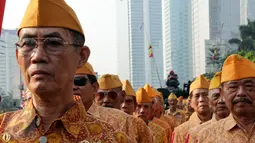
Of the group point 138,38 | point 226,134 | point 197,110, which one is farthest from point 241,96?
point 138,38

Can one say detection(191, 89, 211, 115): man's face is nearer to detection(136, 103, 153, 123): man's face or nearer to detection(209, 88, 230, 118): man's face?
detection(209, 88, 230, 118): man's face

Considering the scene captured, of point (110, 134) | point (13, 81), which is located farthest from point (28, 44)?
point (13, 81)

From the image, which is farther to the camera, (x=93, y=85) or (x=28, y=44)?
(x=93, y=85)

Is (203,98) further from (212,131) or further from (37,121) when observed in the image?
(37,121)

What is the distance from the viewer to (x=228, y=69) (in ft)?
14.0

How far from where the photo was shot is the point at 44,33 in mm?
2055

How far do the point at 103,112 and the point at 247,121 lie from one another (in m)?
1.41

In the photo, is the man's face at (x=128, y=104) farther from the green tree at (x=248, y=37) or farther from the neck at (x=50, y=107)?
the green tree at (x=248, y=37)

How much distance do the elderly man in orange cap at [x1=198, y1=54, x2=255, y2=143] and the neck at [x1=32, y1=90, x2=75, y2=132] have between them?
2250mm

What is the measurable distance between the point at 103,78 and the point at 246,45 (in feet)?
94.0

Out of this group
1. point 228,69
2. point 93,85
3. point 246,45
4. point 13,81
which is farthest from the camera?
point 13,81

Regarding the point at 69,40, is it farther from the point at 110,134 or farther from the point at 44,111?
the point at 110,134

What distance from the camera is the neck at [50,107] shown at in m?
2.09

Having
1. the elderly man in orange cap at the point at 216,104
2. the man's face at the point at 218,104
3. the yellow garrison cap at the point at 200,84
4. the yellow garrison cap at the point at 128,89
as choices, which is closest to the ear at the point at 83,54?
the elderly man in orange cap at the point at 216,104
